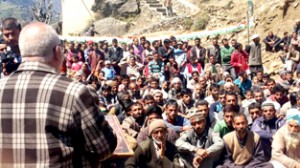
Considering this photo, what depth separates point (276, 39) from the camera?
622 inches

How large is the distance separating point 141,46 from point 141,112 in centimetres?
819

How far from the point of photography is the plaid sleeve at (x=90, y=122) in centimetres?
254

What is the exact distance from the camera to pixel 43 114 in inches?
99.8

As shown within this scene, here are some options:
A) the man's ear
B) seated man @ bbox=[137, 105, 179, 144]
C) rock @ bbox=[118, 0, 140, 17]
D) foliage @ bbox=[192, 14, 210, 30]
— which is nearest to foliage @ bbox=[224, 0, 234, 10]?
foliage @ bbox=[192, 14, 210, 30]

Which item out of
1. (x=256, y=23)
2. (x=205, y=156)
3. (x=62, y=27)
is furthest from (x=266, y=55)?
(x=62, y=27)

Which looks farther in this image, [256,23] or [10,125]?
[256,23]

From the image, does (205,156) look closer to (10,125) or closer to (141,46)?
(10,125)

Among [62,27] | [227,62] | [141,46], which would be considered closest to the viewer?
[227,62]

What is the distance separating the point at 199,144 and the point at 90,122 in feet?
12.8

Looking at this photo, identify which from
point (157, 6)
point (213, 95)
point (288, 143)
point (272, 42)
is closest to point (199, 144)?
point (288, 143)

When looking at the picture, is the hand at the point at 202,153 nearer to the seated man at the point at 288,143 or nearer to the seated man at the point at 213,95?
the seated man at the point at 288,143

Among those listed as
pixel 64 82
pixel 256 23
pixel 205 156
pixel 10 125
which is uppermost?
pixel 256 23

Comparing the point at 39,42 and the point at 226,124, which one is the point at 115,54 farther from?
the point at 39,42

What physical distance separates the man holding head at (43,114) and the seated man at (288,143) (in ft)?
13.6
